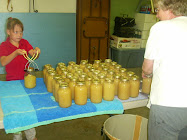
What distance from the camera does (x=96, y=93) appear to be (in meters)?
1.41

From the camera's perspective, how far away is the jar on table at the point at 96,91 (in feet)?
4.61


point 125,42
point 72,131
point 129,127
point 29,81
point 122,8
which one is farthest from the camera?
point 122,8

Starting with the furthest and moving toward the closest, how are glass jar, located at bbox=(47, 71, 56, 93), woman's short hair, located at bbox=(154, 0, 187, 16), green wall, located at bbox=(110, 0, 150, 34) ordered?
green wall, located at bbox=(110, 0, 150, 34), glass jar, located at bbox=(47, 71, 56, 93), woman's short hair, located at bbox=(154, 0, 187, 16)

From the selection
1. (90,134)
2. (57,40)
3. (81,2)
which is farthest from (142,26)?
(90,134)

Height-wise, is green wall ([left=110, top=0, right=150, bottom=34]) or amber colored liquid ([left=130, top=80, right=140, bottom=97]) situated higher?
green wall ([left=110, top=0, right=150, bottom=34])

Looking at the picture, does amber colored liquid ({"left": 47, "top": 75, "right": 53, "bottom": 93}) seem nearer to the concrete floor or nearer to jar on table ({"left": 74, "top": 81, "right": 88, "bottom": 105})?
jar on table ({"left": 74, "top": 81, "right": 88, "bottom": 105})

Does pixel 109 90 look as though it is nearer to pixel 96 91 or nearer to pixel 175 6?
pixel 96 91

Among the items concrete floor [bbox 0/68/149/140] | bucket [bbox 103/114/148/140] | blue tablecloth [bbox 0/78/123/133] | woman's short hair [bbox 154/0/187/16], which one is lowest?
concrete floor [bbox 0/68/149/140]

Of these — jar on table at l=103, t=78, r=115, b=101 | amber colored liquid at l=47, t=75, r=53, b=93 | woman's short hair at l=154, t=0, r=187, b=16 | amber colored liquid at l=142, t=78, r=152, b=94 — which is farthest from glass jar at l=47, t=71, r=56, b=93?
woman's short hair at l=154, t=0, r=187, b=16

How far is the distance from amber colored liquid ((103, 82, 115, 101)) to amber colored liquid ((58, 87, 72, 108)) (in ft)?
0.84

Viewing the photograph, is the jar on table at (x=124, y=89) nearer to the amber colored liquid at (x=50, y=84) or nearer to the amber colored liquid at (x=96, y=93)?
the amber colored liquid at (x=96, y=93)

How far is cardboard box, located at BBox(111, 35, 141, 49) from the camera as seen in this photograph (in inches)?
177

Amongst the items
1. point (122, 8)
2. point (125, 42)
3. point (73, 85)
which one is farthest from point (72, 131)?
point (122, 8)

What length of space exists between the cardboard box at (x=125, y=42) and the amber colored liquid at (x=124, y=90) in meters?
3.05
